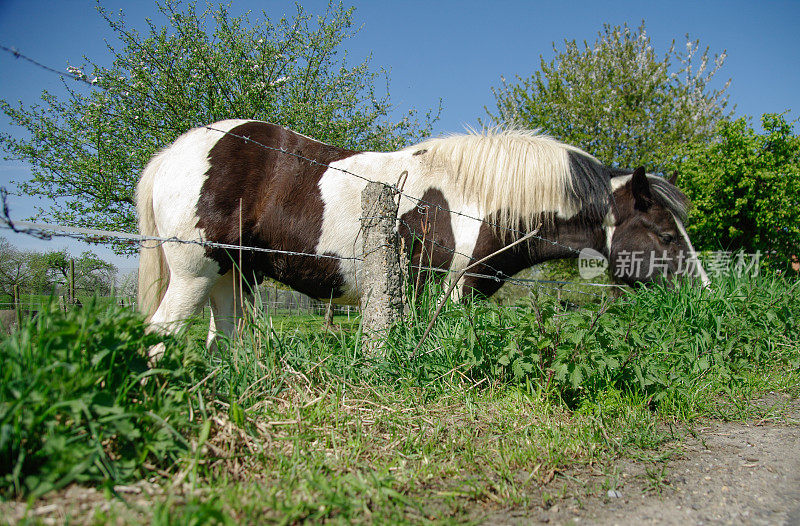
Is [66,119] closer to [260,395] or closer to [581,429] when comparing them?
[260,395]

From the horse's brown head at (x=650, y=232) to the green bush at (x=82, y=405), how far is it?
12.8 feet

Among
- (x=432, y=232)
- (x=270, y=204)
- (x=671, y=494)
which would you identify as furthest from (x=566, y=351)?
(x=270, y=204)

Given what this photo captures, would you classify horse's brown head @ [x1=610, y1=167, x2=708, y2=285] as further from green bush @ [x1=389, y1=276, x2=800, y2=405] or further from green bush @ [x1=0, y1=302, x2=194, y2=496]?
green bush @ [x1=0, y1=302, x2=194, y2=496]

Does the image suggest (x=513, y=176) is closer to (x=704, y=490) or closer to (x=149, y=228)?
(x=704, y=490)

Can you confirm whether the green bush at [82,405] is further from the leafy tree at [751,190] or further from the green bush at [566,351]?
the leafy tree at [751,190]

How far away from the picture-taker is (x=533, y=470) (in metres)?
1.90

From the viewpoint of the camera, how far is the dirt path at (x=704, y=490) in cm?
165

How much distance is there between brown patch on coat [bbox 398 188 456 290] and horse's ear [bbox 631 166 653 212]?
1.82 m

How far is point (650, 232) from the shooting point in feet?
14.1

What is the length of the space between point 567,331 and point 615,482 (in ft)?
2.70

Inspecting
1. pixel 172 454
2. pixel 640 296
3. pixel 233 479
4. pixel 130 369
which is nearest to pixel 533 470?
pixel 233 479

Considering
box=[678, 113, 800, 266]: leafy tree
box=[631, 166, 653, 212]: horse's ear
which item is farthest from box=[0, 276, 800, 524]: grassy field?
box=[678, 113, 800, 266]: leafy tree

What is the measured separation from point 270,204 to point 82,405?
8.07 feet

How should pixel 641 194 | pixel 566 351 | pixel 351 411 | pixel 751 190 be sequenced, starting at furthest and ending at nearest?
pixel 751 190, pixel 641 194, pixel 566 351, pixel 351 411
